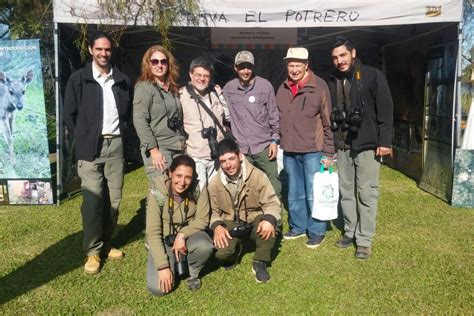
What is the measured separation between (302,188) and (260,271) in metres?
1.01

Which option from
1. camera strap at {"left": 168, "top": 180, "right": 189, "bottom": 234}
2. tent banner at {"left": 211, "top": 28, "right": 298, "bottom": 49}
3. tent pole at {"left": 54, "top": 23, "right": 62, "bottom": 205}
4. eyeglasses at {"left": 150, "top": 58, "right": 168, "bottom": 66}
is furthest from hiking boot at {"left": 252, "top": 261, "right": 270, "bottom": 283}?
tent banner at {"left": 211, "top": 28, "right": 298, "bottom": 49}

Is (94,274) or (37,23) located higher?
(37,23)

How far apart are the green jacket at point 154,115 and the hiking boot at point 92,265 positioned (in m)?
1.02

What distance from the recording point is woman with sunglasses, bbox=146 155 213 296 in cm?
313

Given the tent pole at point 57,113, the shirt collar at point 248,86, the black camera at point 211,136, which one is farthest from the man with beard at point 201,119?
the tent pole at point 57,113

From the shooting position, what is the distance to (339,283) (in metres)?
3.33

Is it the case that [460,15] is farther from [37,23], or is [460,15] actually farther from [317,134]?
[37,23]

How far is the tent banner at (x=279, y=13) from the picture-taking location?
479cm

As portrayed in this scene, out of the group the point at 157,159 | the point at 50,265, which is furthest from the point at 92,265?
the point at 157,159

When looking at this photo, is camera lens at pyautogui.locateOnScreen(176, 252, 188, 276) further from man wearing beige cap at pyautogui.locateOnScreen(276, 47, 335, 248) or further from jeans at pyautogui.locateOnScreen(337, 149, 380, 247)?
jeans at pyautogui.locateOnScreen(337, 149, 380, 247)

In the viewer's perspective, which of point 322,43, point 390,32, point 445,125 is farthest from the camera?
point 322,43

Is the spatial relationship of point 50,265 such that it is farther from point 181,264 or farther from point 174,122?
point 174,122

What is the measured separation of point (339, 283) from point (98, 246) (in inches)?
79.1

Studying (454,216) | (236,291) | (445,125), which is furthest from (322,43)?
(236,291)
